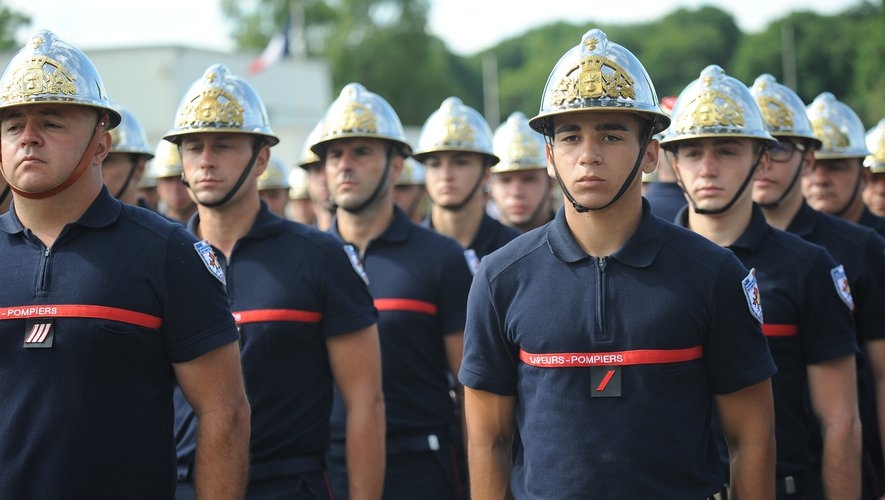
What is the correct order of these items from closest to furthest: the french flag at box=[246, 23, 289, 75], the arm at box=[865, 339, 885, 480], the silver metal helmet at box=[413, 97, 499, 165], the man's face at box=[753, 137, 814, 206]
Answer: the arm at box=[865, 339, 885, 480] → the man's face at box=[753, 137, 814, 206] → the silver metal helmet at box=[413, 97, 499, 165] → the french flag at box=[246, 23, 289, 75]

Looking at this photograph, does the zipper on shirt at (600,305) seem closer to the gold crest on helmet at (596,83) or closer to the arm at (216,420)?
the gold crest on helmet at (596,83)

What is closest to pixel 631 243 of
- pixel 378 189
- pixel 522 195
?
pixel 378 189

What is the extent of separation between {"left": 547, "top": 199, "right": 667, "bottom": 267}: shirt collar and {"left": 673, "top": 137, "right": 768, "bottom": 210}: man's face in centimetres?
137

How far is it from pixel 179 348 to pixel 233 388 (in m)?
0.26

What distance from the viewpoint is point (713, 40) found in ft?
310

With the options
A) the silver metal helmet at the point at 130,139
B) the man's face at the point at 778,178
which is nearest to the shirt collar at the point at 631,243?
the man's face at the point at 778,178

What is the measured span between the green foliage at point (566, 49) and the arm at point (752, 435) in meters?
42.3

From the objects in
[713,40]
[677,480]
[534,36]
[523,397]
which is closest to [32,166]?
[523,397]

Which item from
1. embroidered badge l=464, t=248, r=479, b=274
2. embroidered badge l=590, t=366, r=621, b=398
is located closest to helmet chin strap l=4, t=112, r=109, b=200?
embroidered badge l=590, t=366, r=621, b=398

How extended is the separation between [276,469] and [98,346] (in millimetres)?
1617

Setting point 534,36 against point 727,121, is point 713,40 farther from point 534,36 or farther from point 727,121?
point 727,121

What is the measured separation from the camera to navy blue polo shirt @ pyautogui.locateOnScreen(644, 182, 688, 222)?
7.21 meters

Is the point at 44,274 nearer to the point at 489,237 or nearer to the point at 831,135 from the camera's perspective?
the point at 489,237

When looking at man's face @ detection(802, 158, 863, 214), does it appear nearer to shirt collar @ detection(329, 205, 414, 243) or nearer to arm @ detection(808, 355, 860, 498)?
shirt collar @ detection(329, 205, 414, 243)
